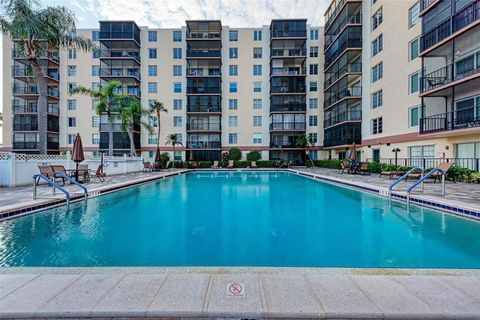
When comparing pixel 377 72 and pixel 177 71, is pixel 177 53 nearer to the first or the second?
pixel 177 71

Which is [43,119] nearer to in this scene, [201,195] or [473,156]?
[201,195]

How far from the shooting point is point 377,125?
23172 millimetres

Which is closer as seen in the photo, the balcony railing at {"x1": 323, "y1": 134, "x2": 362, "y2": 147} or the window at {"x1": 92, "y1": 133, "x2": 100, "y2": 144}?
the balcony railing at {"x1": 323, "y1": 134, "x2": 362, "y2": 147}

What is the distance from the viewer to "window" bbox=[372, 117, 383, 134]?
22.5 meters

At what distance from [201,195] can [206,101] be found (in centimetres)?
2338

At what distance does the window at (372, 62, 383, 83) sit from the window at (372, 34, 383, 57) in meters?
1.26

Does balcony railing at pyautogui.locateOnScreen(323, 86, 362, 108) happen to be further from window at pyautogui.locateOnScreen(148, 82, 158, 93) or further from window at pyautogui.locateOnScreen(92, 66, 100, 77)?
window at pyautogui.locateOnScreen(92, 66, 100, 77)

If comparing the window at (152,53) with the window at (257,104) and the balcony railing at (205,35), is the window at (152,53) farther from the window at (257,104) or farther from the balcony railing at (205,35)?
the window at (257,104)

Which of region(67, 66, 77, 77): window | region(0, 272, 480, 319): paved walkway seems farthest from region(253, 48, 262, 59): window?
region(0, 272, 480, 319): paved walkway

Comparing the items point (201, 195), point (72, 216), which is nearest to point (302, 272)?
point (72, 216)

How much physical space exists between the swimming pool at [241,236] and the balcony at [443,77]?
10.9 meters

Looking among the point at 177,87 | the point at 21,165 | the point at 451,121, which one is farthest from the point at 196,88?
the point at 451,121

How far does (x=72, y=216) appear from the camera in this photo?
7.08 m

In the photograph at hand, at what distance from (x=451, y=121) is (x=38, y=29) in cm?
2434
